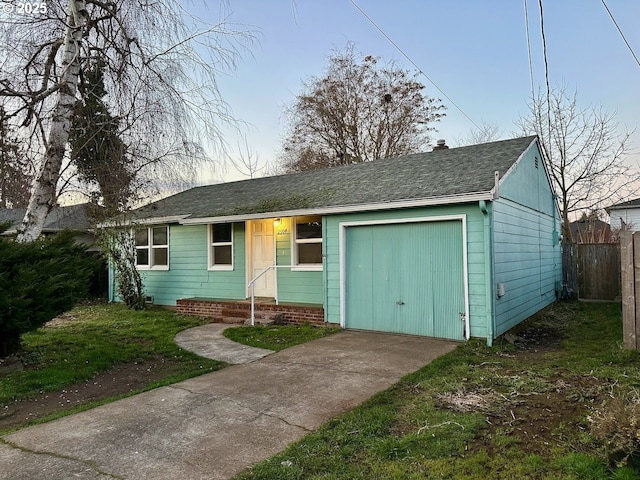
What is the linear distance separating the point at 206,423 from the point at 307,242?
6.17 meters

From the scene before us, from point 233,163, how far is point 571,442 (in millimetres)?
4963

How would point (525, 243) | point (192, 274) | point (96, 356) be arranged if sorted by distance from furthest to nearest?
point (192, 274), point (525, 243), point (96, 356)

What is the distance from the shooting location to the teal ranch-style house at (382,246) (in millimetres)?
7102

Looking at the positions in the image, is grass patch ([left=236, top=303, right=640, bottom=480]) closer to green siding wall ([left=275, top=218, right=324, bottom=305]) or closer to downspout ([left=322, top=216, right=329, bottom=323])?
downspout ([left=322, top=216, right=329, bottom=323])

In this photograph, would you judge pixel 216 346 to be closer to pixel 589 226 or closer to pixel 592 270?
pixel 592 270

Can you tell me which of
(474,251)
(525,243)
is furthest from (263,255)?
(525,243)

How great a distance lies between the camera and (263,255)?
1079 cm

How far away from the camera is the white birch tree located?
586cm

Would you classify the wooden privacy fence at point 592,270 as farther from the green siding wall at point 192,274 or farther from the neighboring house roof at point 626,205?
the neighboring house roof at point 626,205

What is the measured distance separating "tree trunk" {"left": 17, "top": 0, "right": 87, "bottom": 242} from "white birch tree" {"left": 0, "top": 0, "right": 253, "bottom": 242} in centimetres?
1

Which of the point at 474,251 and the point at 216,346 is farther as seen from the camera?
the point at 216,346

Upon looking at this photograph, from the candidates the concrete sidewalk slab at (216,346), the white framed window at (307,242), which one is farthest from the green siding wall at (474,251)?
the concrete sidewalk slab at (216,346)

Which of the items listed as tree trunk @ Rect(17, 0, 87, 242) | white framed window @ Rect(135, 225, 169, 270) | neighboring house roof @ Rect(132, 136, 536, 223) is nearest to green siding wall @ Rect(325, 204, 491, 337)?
neighboring house roof @ Rect(132, 136, 536, 223)

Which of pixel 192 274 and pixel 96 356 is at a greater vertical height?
pixel 192 274
